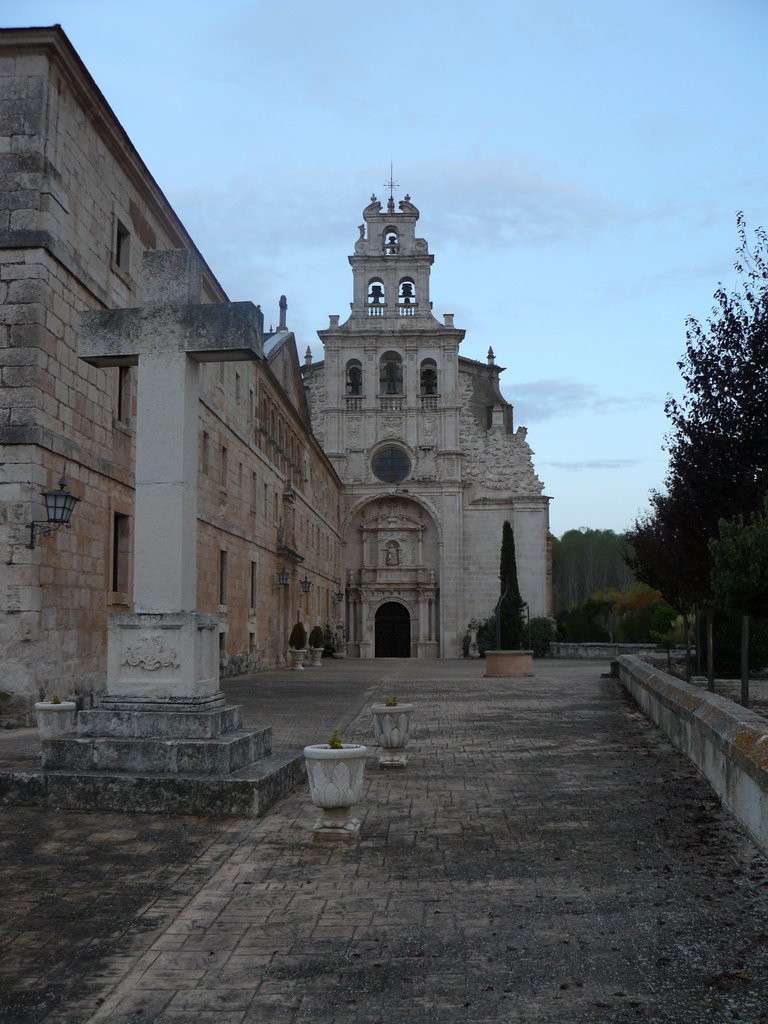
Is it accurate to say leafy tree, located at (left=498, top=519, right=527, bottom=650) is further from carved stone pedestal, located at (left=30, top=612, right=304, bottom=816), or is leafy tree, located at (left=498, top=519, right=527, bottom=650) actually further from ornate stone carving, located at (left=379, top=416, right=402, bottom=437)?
carved stone pedestal, located at (left=30, top=612, right=304, bottom=816)

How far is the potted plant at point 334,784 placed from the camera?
19.6ft

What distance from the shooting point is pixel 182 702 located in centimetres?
736

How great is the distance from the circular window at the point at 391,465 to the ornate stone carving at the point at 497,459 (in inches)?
122

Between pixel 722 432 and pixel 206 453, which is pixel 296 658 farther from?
pixel 722 432

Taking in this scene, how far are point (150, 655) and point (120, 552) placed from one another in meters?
8.78

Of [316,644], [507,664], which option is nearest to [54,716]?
[507,664]

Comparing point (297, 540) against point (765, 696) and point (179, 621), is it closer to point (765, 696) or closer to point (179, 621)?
point (765, 696)

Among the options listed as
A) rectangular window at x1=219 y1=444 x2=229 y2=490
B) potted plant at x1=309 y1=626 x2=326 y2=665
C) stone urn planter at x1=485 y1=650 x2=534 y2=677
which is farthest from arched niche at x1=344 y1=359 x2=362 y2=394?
rectangular window at x1=219 y1=444 x2=229 y2=490

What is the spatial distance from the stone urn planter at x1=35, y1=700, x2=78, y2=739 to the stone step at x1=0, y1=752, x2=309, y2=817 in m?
2.27

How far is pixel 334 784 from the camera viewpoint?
5.97 m

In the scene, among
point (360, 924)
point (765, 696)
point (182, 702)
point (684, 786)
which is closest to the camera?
point (360, 924)

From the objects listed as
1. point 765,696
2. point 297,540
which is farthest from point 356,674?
point 765,696

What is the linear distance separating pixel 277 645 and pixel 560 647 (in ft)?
62.4

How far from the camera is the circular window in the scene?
1922 inches
